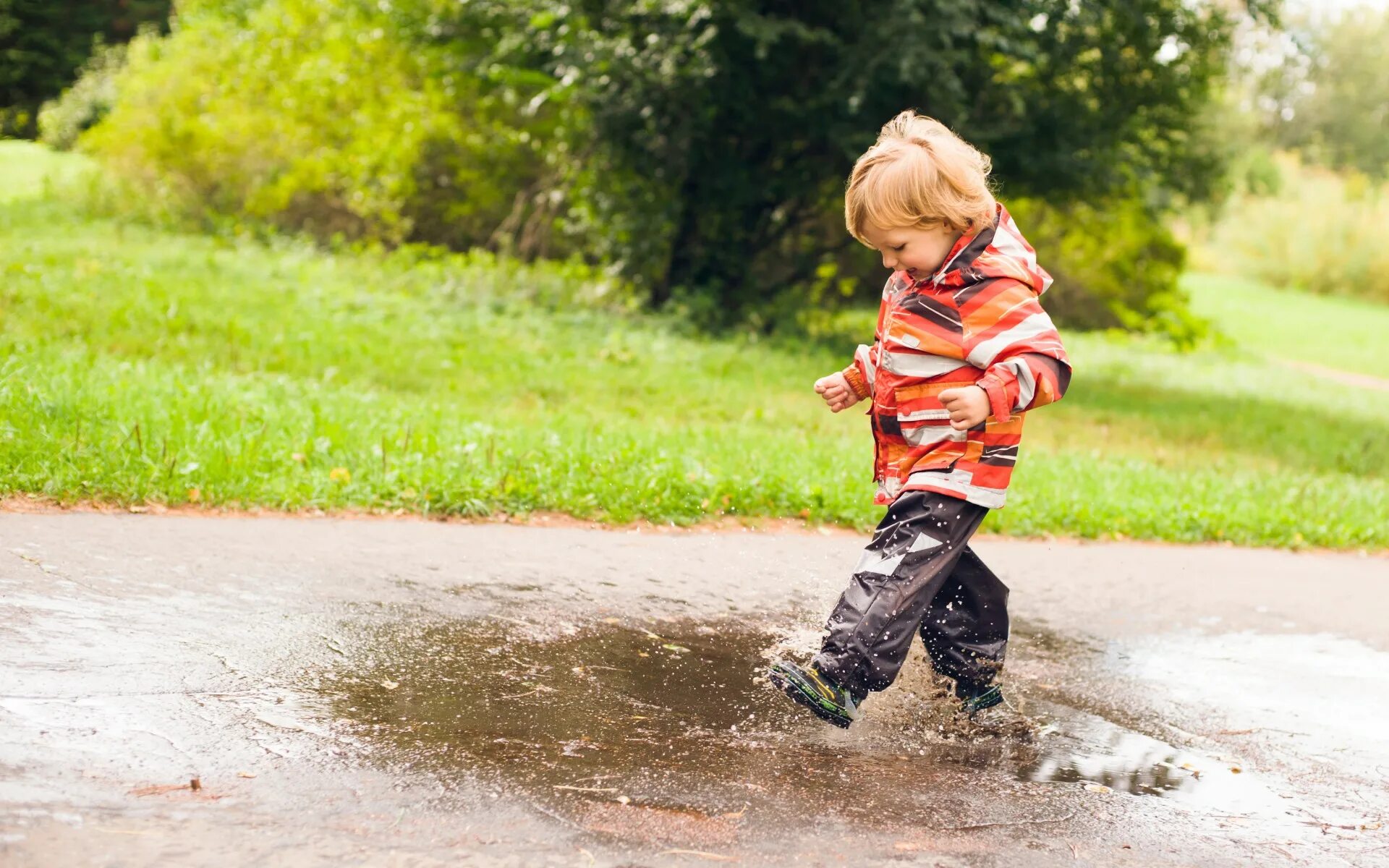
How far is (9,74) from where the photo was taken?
29.8 meters

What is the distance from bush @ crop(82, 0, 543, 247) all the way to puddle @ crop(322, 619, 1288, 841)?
13884mm

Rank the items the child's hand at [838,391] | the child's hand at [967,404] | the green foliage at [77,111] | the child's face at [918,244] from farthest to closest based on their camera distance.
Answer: the green foliage at [77,111] < the child's hand at [838,391] < the child's face at [918,244] < the child's hand at [967,404]

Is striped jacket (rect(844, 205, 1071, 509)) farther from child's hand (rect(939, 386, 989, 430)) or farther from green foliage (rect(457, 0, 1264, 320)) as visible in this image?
green foliage (rect(457, 0, 1264, 320))

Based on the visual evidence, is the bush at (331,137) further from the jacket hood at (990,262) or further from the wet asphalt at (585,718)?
the jacket hood at (990,262)

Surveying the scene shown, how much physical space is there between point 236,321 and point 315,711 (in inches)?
275

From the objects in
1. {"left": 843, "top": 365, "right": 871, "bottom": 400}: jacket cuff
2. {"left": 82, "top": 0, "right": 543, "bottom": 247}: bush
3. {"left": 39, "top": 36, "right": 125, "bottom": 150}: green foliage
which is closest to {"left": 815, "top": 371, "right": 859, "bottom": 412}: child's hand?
{"left": 843, "top": 365, "right": 871, "bottom": 400}: jacket cuff

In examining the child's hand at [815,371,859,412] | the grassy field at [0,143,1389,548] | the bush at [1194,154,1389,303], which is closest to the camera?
the child's hand at [815,371,859,412]

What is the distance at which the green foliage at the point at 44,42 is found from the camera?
29.6 metres

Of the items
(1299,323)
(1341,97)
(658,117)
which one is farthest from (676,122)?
(1341,97)

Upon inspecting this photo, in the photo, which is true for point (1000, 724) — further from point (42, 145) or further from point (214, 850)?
point (42, 145)

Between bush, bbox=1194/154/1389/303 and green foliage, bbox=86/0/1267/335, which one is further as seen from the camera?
bush, bbox=1194/154/1389/303

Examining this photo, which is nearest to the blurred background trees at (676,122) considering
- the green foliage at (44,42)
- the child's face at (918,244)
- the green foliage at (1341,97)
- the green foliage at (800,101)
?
the green foliage at (800,101)

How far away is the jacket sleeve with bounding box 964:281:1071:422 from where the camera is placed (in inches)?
130

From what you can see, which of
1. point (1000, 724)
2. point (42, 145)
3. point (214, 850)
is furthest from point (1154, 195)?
point (214, 850)
